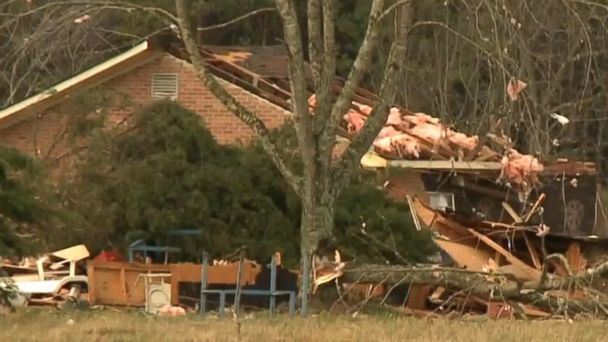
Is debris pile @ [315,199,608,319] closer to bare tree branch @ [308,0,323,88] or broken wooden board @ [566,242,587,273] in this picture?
broken wooden board @ [566,242,587,273]

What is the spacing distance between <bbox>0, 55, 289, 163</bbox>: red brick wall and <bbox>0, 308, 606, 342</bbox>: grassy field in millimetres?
12093

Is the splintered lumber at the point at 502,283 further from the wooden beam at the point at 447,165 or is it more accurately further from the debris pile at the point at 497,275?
the wooden beam at the point at 447,165

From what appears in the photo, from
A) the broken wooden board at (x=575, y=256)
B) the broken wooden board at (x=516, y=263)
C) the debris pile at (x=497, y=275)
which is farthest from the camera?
the broken wooden board at (x=575, y=256)

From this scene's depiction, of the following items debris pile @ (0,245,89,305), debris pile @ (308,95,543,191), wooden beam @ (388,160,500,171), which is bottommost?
debris pile @ (0,245,89,305)

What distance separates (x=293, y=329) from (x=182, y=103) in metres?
14.2

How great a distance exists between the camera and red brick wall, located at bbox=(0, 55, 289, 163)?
25950 mm

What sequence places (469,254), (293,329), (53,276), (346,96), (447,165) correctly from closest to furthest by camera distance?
(293,329) < (346,96) < (469,254) < (53,276) < (447,165)

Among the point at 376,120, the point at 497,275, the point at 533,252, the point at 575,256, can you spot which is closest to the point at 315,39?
the point at 376,120

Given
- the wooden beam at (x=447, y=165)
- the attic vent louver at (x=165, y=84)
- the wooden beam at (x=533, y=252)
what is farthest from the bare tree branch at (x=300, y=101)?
the attic vent louver at (x=165, y=84)

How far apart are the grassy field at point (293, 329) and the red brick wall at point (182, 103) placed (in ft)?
39.7

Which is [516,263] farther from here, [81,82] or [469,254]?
[81,82]

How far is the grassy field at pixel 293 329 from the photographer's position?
1141 cm

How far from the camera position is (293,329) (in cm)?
1206

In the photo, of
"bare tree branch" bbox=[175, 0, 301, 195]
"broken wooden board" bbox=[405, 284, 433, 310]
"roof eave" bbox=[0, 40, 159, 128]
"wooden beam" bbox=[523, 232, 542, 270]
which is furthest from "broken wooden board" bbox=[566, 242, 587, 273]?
"roof eave" bbox=[0, 40, 159, 128]
